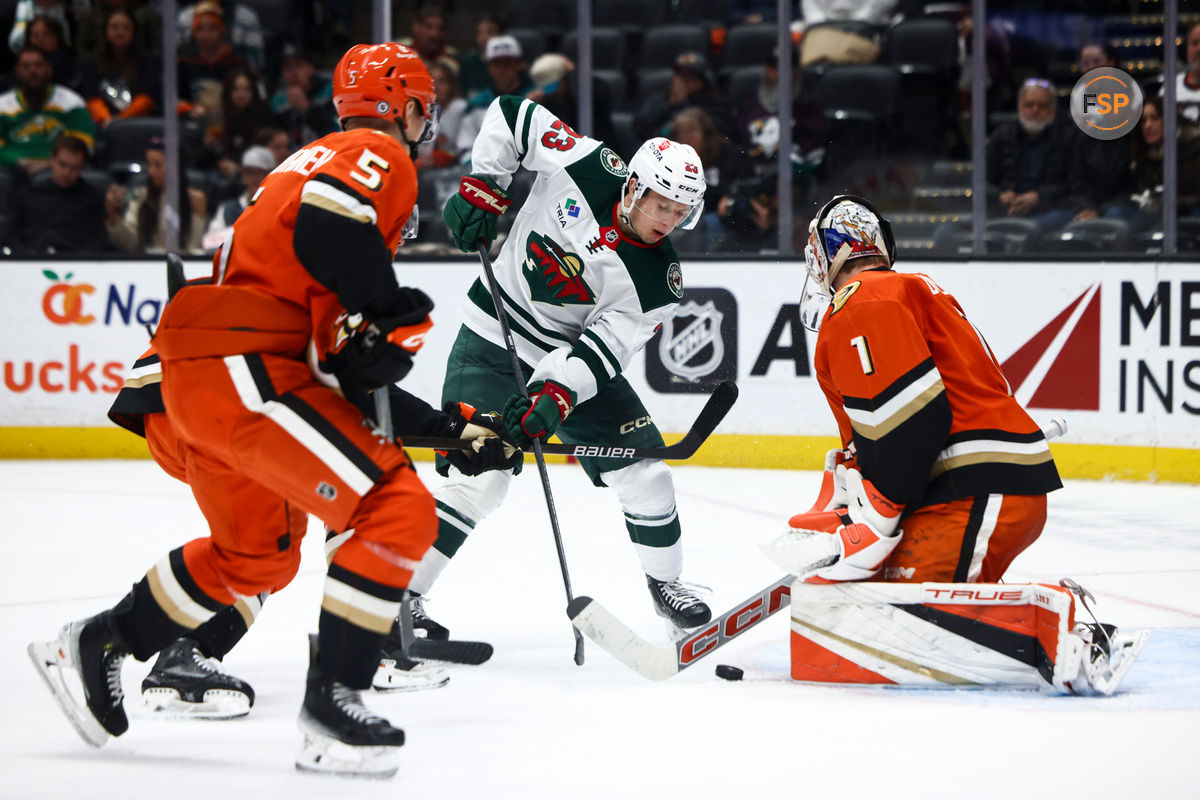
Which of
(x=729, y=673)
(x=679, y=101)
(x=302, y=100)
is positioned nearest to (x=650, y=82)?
(x=679, y=101)

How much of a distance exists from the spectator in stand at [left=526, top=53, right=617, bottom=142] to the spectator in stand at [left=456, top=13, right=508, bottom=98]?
0.44 m

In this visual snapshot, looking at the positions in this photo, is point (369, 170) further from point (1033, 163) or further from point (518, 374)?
point (1033, 163)

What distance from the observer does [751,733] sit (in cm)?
225

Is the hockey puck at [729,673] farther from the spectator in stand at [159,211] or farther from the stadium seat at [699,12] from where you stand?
the stadium seat at [699,12]

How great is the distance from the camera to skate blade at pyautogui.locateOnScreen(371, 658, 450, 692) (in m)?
2.58

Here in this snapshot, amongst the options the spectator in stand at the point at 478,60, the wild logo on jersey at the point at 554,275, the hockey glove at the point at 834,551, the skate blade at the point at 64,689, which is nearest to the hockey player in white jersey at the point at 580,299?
the wild logo on jersey at the point at 554,275

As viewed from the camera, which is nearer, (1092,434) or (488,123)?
(488,123)

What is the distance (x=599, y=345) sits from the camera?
2.93m

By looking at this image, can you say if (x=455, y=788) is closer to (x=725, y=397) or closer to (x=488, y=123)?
(x=725, y=397)

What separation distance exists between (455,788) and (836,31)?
197 inches

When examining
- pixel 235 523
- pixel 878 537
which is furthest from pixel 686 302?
pixel 235 523

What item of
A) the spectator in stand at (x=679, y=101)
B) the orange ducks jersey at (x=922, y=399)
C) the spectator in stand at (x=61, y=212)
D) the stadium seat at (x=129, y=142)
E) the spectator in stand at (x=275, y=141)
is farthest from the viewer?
the spectator in stand at (x=275, y=141)

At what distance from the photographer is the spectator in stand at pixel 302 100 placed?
662 centimetres

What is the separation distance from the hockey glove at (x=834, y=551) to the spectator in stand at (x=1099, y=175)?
142 inches
